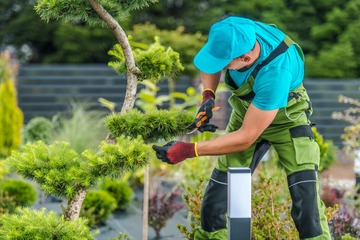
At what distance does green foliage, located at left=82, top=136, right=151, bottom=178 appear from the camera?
319 centimetres

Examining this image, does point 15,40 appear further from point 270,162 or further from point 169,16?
point 270,162

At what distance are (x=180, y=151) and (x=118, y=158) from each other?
28 cm

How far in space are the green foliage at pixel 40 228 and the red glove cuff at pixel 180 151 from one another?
1.69 ft

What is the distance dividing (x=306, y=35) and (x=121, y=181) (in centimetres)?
792

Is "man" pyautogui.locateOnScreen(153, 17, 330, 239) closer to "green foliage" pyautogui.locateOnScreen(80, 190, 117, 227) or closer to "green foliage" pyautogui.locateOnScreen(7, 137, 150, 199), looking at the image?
"green foliage" pyautogui.locateOnScreen(7, 137, 150, 199)

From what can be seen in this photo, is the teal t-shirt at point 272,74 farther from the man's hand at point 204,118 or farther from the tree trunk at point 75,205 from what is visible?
the tree trunk at point 75,205

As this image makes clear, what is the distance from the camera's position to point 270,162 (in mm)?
6730

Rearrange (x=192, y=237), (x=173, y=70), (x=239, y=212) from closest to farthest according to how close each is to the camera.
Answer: (x=239, y=212) → (x=173, y=70) → (x=192, y=237)

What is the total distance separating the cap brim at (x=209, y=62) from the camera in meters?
3.13

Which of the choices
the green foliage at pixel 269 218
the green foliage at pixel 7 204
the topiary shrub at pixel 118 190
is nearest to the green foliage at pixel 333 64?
the topiary shrub at pixel 118 190

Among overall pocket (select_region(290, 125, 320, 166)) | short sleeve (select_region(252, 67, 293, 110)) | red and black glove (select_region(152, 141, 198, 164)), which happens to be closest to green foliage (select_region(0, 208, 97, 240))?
red and black glove (select_region(152, 141, 198, 164))

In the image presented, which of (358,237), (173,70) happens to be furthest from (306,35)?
(173,70)

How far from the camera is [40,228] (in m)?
3.13

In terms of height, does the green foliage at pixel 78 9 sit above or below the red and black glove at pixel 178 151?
above
